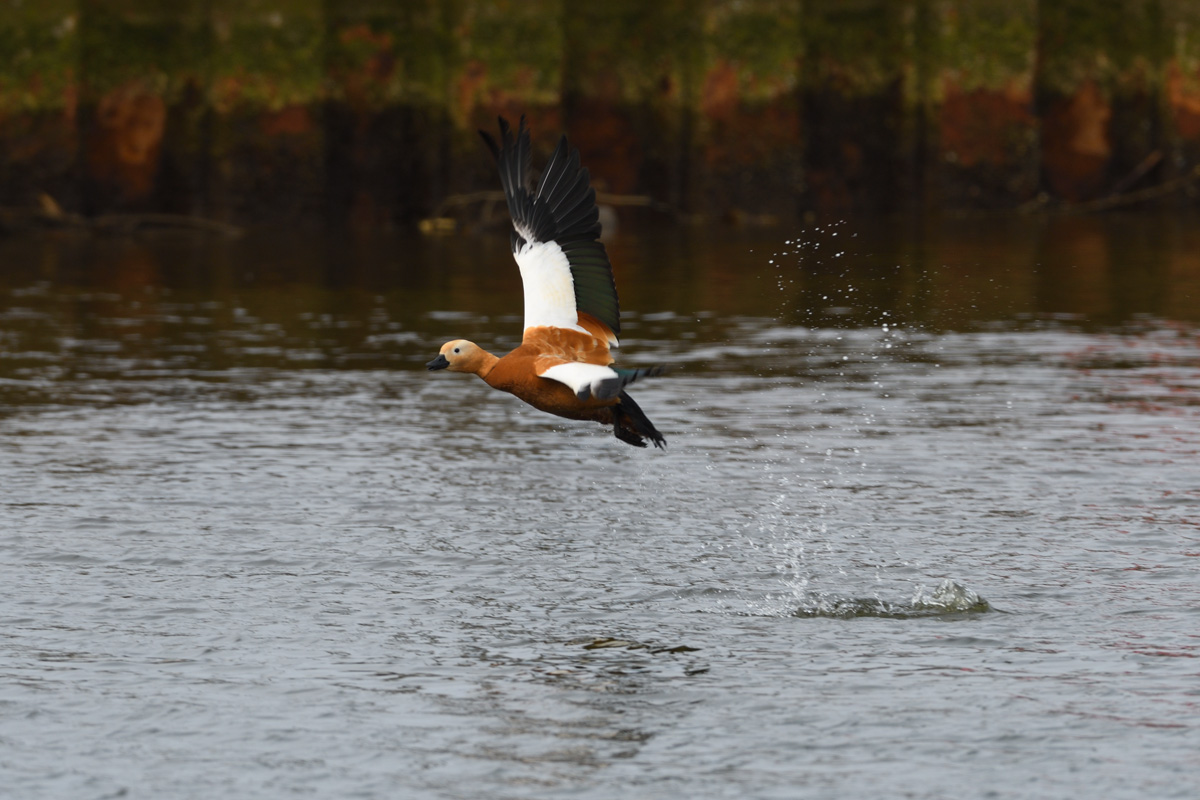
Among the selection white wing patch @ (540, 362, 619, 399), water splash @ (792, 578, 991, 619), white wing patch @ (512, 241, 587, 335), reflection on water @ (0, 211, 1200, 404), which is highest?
white wing patch @ (512, 241, 587, 335)

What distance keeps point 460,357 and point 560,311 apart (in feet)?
1.47

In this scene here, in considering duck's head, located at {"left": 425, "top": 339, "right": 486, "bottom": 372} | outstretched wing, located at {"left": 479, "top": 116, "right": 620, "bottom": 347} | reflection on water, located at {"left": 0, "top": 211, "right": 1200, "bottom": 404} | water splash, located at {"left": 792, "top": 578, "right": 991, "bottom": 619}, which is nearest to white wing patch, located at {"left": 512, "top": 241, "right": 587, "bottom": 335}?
outstretched wing, located at {"left": 479, "top": 116, "right": 620, "bottom": 347}

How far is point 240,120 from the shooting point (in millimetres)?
28578

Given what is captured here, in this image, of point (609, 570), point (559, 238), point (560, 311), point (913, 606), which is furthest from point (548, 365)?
point (913, 606)

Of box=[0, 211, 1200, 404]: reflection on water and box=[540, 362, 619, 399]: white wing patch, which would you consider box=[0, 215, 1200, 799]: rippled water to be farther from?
box=[540, 362, 619, 399]: white wing patch

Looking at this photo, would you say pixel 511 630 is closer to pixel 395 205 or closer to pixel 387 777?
pixel 387 777

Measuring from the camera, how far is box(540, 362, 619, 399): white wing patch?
25.3 feet

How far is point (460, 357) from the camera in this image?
325 inches

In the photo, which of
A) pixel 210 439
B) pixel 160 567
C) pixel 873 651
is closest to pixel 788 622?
pixel 873 651

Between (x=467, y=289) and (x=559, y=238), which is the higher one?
(x=559, y=238)

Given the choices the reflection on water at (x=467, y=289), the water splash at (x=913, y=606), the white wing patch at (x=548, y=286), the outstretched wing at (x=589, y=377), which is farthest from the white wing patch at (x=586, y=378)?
the reflection on water at (x=467, y=289)

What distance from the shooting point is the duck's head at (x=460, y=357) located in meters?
8.23

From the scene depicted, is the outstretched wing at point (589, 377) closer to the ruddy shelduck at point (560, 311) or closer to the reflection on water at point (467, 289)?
the ruddy shelduck at point (560, 311)

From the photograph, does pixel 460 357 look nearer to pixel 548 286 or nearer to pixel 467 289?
pixel 548 286
